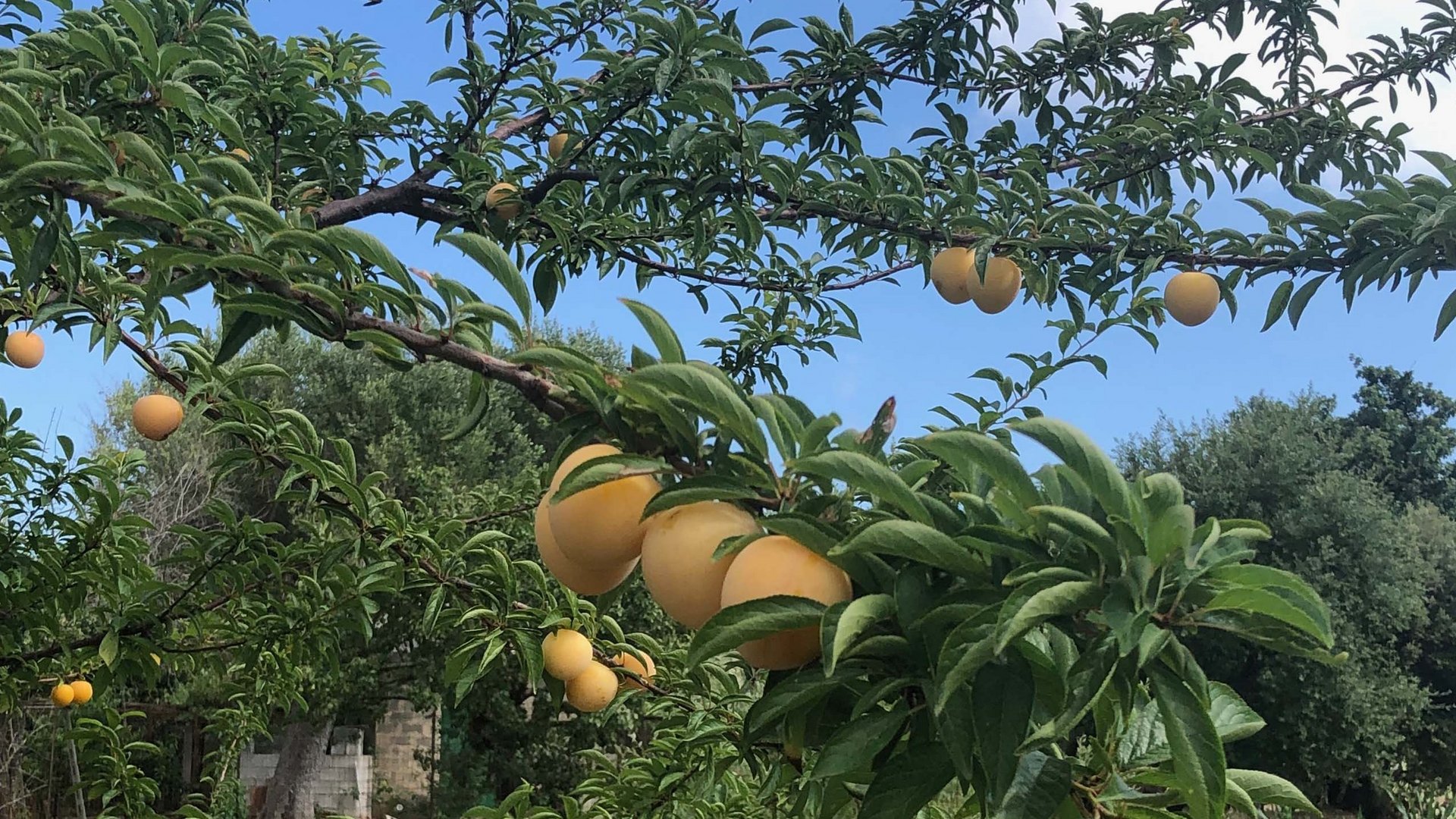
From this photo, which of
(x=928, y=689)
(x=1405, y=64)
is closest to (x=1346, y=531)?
(x=1405, y=64)

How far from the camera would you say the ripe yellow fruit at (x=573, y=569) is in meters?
0.71

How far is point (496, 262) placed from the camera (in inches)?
26.1

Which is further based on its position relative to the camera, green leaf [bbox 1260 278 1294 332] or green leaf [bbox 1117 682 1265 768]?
green leaf [bbox 1260 278 1294 332]

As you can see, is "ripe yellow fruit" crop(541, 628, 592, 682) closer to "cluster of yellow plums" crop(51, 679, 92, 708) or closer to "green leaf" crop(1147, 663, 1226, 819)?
"green leaf" crop(1147, 663, 1226, 819)

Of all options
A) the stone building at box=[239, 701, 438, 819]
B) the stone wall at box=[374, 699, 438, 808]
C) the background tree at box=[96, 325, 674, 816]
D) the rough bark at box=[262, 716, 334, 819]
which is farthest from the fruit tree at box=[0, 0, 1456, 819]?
the stone wall at box=[374, 699, 438, 808]

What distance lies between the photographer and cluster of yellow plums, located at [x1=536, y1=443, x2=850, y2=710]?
0.55 metres

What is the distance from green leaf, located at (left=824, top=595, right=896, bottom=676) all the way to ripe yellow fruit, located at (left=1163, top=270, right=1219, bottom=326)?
1693 millimetres

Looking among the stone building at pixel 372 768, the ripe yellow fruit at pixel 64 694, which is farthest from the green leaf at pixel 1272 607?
the stone building at pixel 372 768

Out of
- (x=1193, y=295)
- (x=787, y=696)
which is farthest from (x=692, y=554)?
(x=1193, y=295)

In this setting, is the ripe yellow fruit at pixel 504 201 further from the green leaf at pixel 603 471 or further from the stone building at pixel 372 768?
the stone building at pixel 372 768

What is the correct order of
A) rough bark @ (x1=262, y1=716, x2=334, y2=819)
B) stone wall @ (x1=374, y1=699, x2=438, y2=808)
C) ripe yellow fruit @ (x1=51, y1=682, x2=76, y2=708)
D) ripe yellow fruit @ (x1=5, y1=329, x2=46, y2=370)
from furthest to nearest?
1. stone wall @ (x1=374, y1=699, x2=438, y2=808)
2. rough bark @ (x1=262, y1=716, x2=334, y2=819)
3. ripe yellow fruit @ (x1=51, y1=682, x2=76, y2=708)
4. ripe yellow fruit @ (x1=5, y1=329, x2=46, y2=370)

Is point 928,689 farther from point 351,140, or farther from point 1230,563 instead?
point 351,140

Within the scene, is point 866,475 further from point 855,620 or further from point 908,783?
point 908,783

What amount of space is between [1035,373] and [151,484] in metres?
11.8
